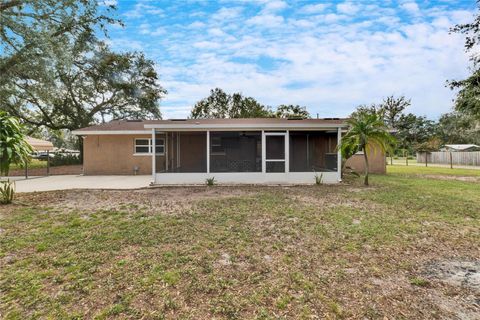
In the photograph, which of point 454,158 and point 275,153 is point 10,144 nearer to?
point 275,153

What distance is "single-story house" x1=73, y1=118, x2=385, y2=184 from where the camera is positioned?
12.2 metres

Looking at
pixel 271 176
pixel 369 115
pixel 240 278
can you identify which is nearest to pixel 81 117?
pixel 271 176

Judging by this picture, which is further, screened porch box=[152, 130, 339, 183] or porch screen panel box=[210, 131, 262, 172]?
porch screen panel box=[210, 131, 262, 172]

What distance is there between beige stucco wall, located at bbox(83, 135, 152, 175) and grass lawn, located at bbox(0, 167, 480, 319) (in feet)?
28.5

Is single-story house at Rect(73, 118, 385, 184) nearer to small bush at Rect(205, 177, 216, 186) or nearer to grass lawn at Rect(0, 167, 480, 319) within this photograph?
small bush at Rect(205, 177, 216, 186)

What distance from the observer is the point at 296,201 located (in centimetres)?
836

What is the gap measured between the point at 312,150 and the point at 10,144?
43.8ft

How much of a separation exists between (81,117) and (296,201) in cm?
2461

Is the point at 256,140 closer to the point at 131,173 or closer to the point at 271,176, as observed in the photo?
the point at 271,176

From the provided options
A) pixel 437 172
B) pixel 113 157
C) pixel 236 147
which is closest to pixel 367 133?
pixel 236 147

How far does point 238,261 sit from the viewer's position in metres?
3.99

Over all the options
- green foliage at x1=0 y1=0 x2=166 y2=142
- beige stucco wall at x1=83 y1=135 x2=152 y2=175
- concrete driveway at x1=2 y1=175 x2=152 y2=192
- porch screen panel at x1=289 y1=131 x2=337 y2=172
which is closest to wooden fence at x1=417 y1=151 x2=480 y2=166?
porch screen panel at x1=289 y1=131 x2=337 y2=172

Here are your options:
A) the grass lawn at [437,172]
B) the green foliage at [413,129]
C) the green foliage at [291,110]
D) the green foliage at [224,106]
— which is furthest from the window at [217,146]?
the green foliage at [413,129]

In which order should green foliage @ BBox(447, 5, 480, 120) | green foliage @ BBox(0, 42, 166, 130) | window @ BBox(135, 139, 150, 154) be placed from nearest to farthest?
1. green foliage @ BBox(447, 5, 480, 120)
2. window @ BBox(135, 139, 150, 154)
3. green foliage @ BBox(0, 42, 166, 130)
